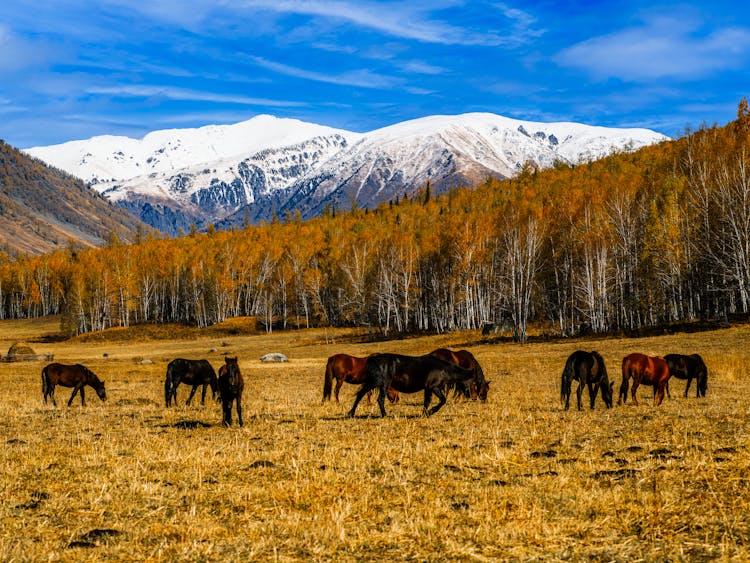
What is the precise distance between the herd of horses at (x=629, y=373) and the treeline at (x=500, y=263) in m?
39.5

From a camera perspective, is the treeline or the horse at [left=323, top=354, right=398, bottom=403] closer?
the horse at [left=323, top=354, right=398, bottom=403]

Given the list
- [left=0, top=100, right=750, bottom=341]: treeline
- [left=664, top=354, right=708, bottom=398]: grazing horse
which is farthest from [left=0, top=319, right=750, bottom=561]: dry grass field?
[left=0, top=100, right=750, bottom=341]: treeline

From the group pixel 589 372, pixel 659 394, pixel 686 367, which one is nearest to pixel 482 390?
pixel 589 372

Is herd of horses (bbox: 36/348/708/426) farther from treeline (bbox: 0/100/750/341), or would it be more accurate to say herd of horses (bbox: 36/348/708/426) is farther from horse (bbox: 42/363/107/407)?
treeline (bbox: 0/100/750/341)

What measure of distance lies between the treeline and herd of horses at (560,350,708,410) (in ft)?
130

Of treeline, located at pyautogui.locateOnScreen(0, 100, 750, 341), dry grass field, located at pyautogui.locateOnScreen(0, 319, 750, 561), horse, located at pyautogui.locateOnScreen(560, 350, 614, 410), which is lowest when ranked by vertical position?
dry grass field, located at pyautogui.locateOnScreen(0, 319, 750, 561)

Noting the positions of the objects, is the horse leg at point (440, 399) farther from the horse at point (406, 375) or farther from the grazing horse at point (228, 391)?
the grazing horse at point (228, 391)

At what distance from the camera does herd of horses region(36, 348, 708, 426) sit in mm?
17406

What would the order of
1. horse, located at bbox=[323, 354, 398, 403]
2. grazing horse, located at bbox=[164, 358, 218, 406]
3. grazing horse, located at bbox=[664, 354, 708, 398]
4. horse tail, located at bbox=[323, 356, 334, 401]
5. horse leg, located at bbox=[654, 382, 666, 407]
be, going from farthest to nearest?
horse, located at bbox=[323, 354, 398, 403] < grazing horse, located at bbox=[664, 354, 708, 398] < horse tail, located at bbox=[323, 356, 334, 401] < grazing horse, located at bbox=[164, 358, 218, 406] < horse leg, located at bbox=[654, 382, 666, 407]

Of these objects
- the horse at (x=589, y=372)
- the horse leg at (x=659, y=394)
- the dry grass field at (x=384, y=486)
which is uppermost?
the horse at (x=589, y=372)

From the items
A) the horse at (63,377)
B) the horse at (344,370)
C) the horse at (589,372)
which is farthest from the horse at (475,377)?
the horse at (63,377)

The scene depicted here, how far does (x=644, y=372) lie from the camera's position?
69.2 feet

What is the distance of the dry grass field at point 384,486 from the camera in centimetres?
721

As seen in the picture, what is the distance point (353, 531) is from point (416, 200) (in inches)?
7191
